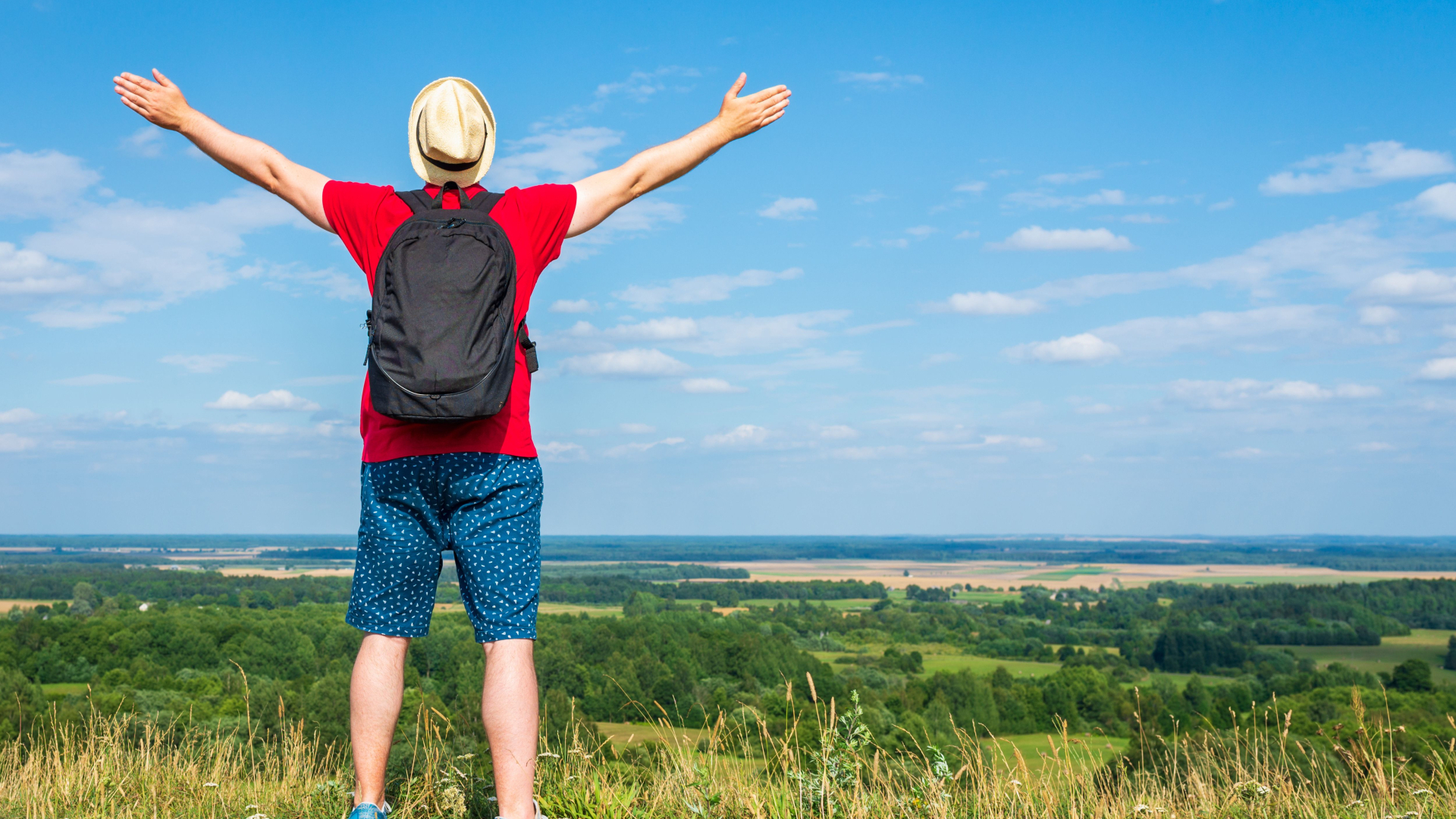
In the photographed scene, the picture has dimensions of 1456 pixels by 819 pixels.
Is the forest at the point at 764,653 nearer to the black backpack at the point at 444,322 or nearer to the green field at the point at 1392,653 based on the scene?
the black backpack at the point at 444,322

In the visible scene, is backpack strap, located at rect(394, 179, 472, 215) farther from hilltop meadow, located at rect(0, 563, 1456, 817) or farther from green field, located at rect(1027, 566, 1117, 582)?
green field, located at rect(1027, 566, 1117, 582)

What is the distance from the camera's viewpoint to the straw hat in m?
2.98

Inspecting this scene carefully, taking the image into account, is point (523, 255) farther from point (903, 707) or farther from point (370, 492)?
point (903, 707)

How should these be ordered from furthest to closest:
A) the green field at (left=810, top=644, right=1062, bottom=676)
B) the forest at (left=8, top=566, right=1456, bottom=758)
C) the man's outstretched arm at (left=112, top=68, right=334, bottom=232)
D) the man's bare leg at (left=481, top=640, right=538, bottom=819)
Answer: the green field at (left=810, top=644, right=1062, bottom=676)
the forest at (left=8, top=566, right=1456, bottom=758)
the man's outstretched arm at (left=112, top=68, right=334, bottom=232)
the man's bare leg at (left=481, top=640, right=538, bottom=819)

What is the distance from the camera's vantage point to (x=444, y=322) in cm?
262

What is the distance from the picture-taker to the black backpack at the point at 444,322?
2.61 metres

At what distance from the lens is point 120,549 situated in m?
132

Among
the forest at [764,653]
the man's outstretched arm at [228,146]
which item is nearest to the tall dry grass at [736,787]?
the forest at [764,653]

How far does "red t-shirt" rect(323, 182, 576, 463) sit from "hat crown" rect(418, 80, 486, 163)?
123mm

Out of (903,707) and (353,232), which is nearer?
(353,232)

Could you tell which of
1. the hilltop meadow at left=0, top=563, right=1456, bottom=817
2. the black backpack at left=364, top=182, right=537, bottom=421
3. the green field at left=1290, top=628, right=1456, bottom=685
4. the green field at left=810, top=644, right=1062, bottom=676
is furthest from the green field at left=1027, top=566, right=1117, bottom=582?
the black backpack at left=364, top=182, right=537, bottom=421

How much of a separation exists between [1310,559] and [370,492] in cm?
17230

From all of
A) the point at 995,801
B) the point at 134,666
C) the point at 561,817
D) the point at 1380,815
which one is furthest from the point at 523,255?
the point at 134,666

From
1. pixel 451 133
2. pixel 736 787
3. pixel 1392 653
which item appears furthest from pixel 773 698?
pixel 1392 653
